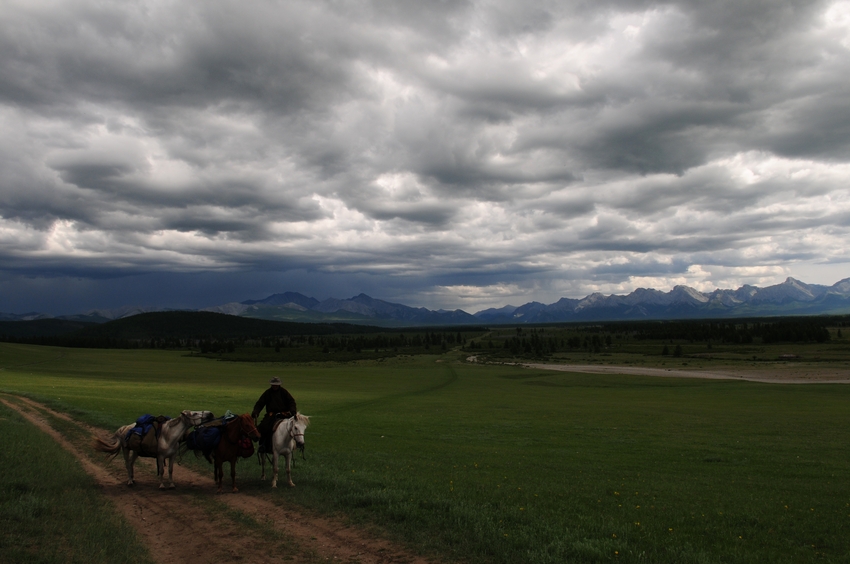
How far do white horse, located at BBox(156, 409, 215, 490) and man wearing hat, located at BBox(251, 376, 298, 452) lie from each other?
58.8 inches

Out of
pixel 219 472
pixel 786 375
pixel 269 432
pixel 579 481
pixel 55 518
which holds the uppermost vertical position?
pixel 269 432

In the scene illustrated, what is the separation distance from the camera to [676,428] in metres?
29.8

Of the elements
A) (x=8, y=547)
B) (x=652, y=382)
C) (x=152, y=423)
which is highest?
(x=152, y=423)

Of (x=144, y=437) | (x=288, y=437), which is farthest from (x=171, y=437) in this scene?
(x=288, y=437)

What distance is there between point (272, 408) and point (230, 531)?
4.76 meters

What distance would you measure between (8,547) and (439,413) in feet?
98.9

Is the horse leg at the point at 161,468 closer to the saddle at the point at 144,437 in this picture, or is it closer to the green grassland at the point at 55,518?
the saddle at the point at 144,437

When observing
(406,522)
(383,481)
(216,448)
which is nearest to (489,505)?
(406,522)

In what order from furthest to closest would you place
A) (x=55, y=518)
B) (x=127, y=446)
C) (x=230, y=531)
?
(x=127, y=446)
(x=230, y=531)
(x=55, y=518)

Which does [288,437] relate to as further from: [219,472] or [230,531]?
[230,531]

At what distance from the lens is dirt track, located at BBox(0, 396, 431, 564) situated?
362 inches

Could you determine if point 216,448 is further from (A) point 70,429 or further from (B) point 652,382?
(B) point 652,382

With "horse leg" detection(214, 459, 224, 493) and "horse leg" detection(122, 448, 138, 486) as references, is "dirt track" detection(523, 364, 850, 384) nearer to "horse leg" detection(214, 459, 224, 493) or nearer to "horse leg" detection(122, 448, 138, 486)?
"horse leg" detection(214, 459, 224, 493)

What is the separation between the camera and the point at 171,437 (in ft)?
45.5
